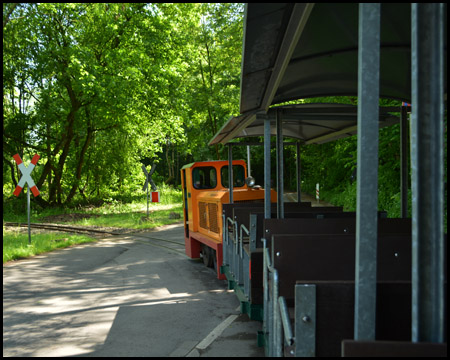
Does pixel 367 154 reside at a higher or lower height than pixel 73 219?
higher

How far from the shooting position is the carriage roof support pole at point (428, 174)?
6.33ft

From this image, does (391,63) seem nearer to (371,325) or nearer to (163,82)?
(371,325)

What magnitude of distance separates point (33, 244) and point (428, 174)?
1432 centimetres

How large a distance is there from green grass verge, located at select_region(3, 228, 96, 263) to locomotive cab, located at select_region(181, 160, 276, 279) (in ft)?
15.8

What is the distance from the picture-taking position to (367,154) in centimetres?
218

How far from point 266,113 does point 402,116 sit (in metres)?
1.71

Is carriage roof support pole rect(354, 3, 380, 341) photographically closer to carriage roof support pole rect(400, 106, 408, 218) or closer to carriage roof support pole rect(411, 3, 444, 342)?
carriage roof support pole rect(411, 3, 444, 342)

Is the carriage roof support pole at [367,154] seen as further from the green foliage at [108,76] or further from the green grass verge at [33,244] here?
the green foliage at [108,76]

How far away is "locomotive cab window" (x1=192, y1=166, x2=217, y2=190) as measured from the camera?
11523 mm

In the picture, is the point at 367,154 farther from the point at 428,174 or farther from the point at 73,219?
the point at 73,219

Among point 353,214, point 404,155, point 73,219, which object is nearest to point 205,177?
point 353,214

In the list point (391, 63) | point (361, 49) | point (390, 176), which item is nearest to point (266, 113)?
point (391, 63)

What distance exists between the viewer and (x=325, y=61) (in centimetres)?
493

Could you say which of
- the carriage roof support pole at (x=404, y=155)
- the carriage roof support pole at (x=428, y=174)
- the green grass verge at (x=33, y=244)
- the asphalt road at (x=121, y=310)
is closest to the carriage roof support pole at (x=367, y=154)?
the carriage roof support pole at (x=428, y=174)
